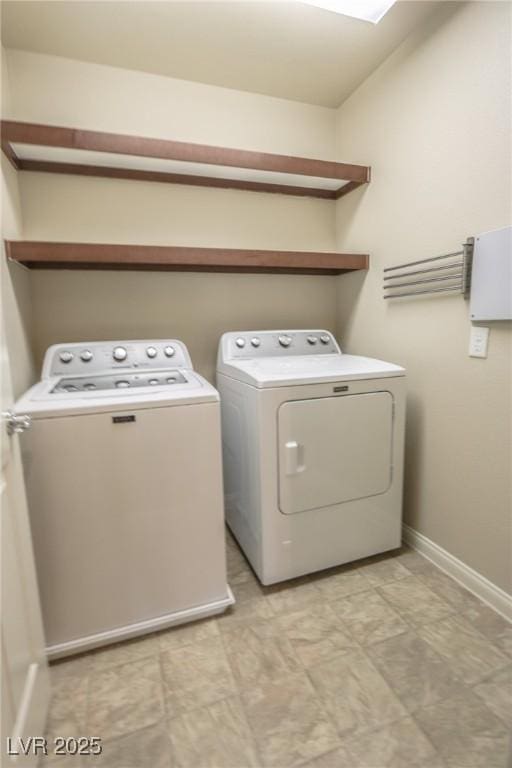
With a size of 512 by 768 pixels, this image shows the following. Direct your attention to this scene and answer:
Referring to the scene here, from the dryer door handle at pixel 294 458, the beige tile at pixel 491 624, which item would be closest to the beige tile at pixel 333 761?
the beige tile at pixel 491 624

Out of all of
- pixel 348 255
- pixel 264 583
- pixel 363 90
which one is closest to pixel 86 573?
pixel 264 583

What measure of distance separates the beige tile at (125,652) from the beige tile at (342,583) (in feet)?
2.40

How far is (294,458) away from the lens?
1.53 m

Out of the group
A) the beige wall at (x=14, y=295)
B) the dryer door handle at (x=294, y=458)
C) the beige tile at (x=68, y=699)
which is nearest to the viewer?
the beige tile at (x=68, y=699)

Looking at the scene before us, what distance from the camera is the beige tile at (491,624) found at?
1323 mm

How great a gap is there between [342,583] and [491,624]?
0.58 metres

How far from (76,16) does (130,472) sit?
74.5 inches

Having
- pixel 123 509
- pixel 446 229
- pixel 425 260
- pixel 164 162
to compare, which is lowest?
pixel 123 509

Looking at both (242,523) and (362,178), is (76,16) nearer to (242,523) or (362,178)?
(362,178)

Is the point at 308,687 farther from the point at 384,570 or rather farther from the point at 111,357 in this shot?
the point at 111,357

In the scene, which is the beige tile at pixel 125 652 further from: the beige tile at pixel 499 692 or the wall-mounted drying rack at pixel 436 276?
the wall-mounted drying rack at pixel 436 276

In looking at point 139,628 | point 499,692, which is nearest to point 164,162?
point 139,628

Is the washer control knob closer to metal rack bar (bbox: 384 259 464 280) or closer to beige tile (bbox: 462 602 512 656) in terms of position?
metal rack bar (bbox: 384 259 464 280)

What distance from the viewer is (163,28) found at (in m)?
1.58
